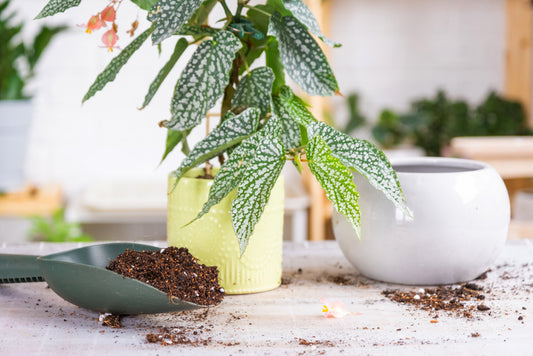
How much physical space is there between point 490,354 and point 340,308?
0.17 metres

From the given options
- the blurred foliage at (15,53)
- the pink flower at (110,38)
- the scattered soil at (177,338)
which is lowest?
the scattered soil at (177,338)

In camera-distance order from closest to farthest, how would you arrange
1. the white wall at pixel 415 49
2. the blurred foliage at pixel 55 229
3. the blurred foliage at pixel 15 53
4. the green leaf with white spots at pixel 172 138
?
1. the green leaf with white spots at pixel 172 138
2. the blurred foliage at pixel 55 229
3. the blurred foliage at pixel 15 53
4. the white wall at pixel 415 49

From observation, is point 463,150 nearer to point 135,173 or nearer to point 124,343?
point 135,173

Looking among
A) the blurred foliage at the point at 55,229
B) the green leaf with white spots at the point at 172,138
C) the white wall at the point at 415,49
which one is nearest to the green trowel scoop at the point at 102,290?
the green leaf with white spots at the point at 172,138

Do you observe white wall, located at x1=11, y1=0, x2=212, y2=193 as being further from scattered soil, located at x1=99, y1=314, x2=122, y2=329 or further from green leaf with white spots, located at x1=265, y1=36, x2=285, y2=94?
scattered soil, located at x1=99, y1=314, x2=122, y2=329

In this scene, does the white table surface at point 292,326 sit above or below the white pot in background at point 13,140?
below

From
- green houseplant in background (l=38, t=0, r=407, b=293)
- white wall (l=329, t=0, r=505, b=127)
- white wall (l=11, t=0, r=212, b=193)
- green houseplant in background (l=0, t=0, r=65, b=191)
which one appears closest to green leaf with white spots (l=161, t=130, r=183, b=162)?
green houseplant in background (l=38, t=0, r=407, b=293)

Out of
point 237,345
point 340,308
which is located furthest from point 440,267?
point 237,345

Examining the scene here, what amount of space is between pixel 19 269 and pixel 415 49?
109 inches

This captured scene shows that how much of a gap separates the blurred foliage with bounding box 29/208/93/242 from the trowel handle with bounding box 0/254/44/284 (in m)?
1.14

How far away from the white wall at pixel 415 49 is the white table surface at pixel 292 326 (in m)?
2.47

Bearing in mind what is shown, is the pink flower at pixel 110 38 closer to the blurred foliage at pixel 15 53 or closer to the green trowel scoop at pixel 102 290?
the green trowel scoop at pixel 102 290

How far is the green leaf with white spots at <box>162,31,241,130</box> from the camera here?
70 cm

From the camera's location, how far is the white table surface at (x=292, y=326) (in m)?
0.60
